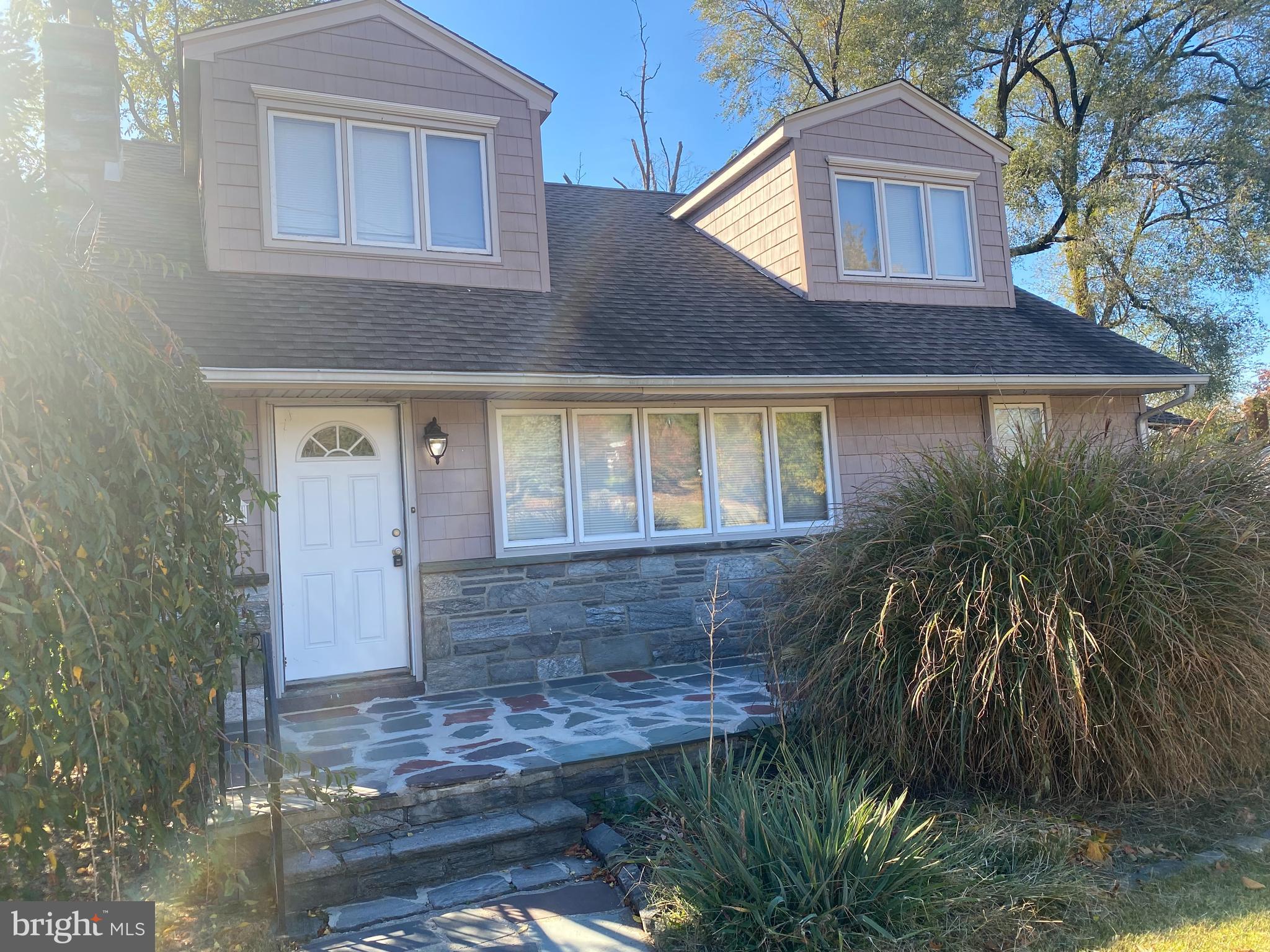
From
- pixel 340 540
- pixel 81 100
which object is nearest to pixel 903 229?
pixel 340 540

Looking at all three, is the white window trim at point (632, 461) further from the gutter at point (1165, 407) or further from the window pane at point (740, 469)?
the gutter at point (1165, 407)

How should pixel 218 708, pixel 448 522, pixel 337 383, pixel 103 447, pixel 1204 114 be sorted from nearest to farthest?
1. pixel 103 447
2. pixel 218 708
3. pixel 337 383
4. pixel 448 522
5. pixel 1204 114

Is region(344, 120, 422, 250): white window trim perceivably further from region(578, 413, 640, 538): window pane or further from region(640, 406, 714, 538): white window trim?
region(640, 406, 714, 538): white window trim

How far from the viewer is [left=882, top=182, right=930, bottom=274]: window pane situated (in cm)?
1013

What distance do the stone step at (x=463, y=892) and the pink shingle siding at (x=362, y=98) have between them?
528 centimetres

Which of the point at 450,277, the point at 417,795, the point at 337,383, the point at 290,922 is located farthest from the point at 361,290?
the point at 290,922

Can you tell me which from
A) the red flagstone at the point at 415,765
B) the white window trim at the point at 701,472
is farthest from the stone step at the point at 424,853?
the white window trim at the point at 701,472

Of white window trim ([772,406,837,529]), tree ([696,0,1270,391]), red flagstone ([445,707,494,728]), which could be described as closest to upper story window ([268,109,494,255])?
white window trim ([772,406,837,529])

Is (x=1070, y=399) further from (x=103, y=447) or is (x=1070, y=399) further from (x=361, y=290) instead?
(x=103, y=447)

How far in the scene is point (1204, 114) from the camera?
15.6 meters

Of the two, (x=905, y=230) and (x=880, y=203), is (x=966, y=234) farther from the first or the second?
(x=880, y=203)

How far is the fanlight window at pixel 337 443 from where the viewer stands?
6895 mm

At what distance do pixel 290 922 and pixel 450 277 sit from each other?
18.5 feet

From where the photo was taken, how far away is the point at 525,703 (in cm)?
644
